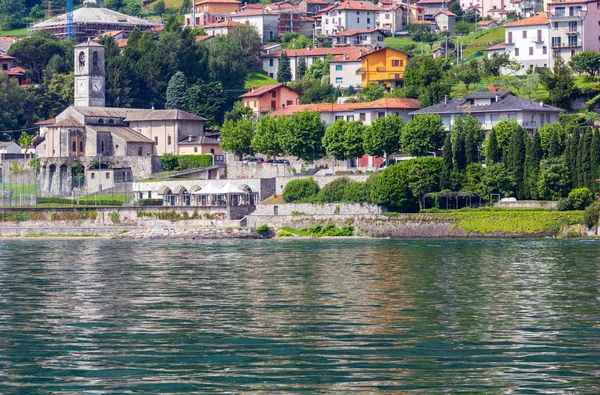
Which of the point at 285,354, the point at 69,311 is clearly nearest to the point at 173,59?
the point at 69,311

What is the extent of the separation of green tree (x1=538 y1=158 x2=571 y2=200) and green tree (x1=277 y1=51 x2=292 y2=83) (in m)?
51.1

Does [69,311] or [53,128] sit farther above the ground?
[53,128]

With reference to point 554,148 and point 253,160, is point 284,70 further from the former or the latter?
point 554,148

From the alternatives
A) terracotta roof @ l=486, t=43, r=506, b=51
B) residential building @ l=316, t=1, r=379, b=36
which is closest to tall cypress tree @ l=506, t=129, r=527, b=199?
terracotta roof @ l=486, t=43, r=506, b=51

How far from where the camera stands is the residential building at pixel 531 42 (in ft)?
335

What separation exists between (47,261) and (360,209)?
27.1 metres

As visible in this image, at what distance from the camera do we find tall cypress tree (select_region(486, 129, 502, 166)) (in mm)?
76625

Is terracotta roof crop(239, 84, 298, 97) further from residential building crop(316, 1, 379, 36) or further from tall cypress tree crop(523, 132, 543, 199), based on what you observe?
tall cypress tree crop(523, 132, 543, 199)

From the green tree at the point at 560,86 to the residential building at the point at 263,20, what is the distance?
163 ft

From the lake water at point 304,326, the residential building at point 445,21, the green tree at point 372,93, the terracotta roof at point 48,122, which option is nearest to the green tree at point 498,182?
the lake water at point 304,326

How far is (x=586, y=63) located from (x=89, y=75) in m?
39.8

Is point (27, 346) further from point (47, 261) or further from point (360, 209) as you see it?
point (360, 209)

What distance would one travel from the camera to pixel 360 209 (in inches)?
3049

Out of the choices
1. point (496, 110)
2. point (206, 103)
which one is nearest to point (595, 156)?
point (496, 110)
